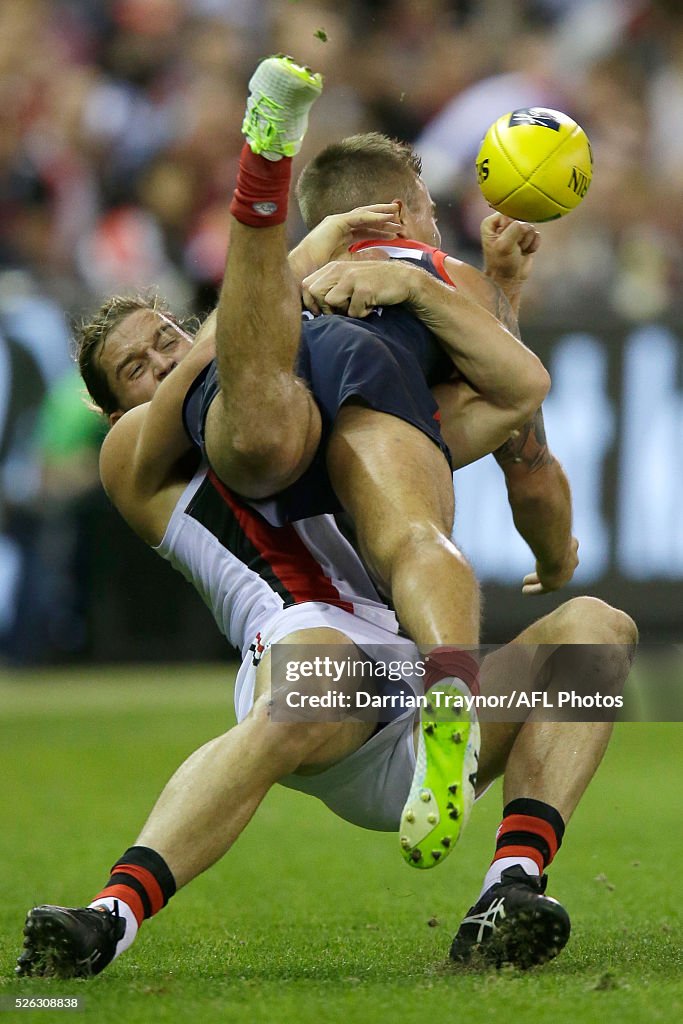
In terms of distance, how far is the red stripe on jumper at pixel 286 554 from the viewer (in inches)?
148

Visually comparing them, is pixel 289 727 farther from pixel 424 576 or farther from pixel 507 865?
pixel 507 865

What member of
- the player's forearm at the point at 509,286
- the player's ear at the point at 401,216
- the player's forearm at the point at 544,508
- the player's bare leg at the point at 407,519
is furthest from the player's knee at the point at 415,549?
the player's forearm at the point at 509,286

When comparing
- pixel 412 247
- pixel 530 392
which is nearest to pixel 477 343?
pixel 530 392

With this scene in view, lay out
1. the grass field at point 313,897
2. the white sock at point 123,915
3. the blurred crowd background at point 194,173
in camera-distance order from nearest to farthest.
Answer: the grass field at point 313,897
the white sock at point 123,915
the blurred crowd background at point 194,173

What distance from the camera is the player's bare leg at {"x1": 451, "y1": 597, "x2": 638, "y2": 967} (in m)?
3.59

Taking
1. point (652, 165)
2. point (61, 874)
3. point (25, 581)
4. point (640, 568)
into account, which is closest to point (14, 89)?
point (25, 581)

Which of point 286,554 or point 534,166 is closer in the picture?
point 286,554

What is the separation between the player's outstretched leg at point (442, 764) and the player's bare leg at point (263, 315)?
2.26 feet

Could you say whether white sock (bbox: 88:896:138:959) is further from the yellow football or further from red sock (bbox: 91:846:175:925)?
the yellow football

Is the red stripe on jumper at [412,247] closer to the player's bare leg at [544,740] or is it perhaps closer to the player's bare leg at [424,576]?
the player's bare leg at [424,576]

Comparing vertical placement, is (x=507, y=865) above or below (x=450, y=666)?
below

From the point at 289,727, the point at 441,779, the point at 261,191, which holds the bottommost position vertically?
the point at 441,779

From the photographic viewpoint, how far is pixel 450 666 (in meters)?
3.16

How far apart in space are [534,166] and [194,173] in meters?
6.81
